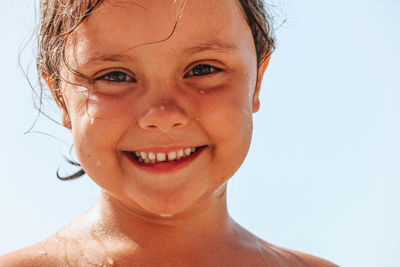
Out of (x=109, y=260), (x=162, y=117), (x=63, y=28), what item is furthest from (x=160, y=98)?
(x=109, y=260)

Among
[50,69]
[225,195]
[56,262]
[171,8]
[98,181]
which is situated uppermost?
[171,8]

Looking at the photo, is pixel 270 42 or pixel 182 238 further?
pixel 270 42

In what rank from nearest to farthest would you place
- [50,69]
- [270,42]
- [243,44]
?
[243,44], [50,69], [270,42]

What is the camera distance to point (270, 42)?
2.46 m

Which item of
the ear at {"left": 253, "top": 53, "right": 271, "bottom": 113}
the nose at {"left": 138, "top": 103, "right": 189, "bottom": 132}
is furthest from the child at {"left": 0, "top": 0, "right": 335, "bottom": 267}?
the ear at {"left": 253, "top": 53, "right": 271, "bottom": 113}

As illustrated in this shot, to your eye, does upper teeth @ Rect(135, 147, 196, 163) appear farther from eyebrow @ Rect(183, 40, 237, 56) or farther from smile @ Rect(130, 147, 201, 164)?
eyebrow @ Rect(183, 40, 237, 56)

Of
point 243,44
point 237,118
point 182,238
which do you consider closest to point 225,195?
point 182,238

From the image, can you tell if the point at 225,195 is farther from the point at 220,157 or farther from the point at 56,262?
the point at 56,262

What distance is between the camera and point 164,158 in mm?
1882

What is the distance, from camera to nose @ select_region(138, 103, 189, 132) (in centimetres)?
173

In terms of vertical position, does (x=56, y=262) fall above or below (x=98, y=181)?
below

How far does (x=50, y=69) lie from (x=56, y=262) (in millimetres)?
764

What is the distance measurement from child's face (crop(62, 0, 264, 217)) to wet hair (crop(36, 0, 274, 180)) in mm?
61

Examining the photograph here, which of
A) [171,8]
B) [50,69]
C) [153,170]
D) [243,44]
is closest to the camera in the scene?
[171,8]
